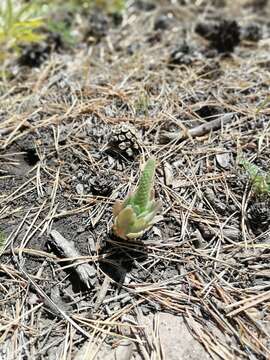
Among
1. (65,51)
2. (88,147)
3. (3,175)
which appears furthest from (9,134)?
(65,51)

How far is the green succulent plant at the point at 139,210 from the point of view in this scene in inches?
61.5

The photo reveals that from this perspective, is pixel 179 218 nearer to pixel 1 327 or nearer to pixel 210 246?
pixel 210 246

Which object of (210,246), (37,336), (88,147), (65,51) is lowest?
(210,246)

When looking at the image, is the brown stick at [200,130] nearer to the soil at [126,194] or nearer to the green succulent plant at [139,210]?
the soil at [126,194]

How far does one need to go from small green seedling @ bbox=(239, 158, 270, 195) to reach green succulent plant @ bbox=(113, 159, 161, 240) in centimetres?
54

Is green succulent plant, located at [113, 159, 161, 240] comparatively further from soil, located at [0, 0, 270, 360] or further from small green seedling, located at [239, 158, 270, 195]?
small green seedling, located at [239, 158, 270, 195]

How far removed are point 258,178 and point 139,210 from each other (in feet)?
2.03

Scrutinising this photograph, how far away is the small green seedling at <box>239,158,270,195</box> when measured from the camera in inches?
72.0

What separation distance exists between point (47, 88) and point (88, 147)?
71 cm

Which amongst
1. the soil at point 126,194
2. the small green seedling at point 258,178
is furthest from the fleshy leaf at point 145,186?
the small green seedling at point 258,178

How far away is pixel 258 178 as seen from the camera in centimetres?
185

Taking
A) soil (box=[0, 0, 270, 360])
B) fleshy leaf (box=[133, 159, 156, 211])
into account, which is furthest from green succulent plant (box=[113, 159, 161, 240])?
soil (box=[0, 0, 270, 360])

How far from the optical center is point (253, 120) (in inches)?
87.7

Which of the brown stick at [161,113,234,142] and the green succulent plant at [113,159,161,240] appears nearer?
the green succulent plant at [113,159,161,240]
